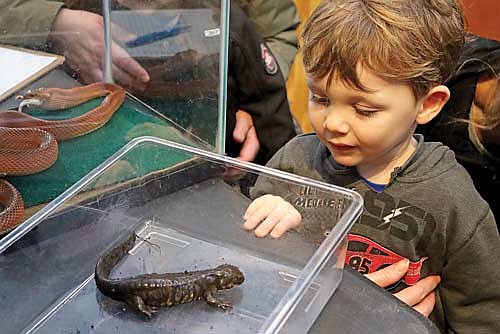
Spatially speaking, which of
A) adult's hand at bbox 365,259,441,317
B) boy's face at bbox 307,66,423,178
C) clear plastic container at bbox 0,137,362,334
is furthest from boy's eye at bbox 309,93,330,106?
adult's hand at bbox 365,259,441,317

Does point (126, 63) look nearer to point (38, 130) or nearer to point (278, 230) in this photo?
point (38, 130)

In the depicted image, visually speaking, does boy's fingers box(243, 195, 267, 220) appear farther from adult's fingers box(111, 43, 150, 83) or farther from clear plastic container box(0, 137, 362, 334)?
adult's fingers box(111, 43, 150, 83)

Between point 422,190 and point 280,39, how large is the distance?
1195 millimetres

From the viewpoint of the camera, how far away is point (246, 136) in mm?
2113

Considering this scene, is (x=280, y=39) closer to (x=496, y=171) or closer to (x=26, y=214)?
(x=496, y=171)

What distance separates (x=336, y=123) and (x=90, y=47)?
0.81 m

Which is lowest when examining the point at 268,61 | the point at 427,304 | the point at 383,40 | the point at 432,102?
the point at 427,304

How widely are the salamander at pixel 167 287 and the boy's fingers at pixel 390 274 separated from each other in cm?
29

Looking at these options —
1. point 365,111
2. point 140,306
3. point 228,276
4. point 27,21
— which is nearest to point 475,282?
point 365,111

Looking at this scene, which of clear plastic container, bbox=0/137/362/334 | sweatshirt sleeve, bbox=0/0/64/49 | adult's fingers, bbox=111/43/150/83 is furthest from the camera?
adult's fingers, bbox=111/43/150/83

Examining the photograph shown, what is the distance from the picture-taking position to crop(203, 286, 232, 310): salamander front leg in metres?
0.97

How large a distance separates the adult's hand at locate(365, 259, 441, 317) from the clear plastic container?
8.5 inches

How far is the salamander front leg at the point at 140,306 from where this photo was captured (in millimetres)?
956

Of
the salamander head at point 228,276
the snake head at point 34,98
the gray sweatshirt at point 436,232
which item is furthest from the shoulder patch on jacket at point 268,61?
the salamander head at point 228,276
